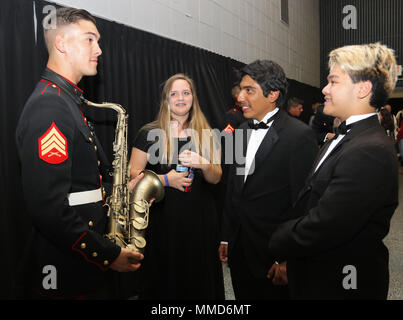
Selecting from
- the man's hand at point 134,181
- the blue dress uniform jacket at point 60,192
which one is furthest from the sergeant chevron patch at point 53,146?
the man's hand at point 134,181

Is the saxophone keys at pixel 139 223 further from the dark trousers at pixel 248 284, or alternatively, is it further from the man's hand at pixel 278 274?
the man's hand at pixel 278 274

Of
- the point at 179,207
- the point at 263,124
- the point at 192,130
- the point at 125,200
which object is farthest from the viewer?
the point at 192,130

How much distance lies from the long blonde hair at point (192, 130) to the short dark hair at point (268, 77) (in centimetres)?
58

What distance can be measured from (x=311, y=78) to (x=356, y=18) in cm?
241

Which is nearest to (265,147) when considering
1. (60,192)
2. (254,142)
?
(254,142)

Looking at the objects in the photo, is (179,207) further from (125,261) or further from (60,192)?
(60,192)

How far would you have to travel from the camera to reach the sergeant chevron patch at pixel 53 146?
4.62ft

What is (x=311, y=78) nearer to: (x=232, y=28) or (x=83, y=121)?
(x=232, y=28)

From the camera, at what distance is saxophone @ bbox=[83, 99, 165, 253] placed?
1.98 metres

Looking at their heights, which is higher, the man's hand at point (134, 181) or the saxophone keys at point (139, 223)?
the man's hand at point (134, 181)

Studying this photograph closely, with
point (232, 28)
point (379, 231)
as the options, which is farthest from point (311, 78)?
point (379, 231)

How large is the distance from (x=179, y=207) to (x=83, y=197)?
925 mm

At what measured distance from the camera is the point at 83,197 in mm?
1648

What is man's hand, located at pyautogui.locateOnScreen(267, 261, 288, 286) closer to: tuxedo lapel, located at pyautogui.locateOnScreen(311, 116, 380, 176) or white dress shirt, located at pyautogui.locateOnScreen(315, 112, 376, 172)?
white dress shirt, located at pyautogui.locateOnScreen(315, 112, 376, 172)
